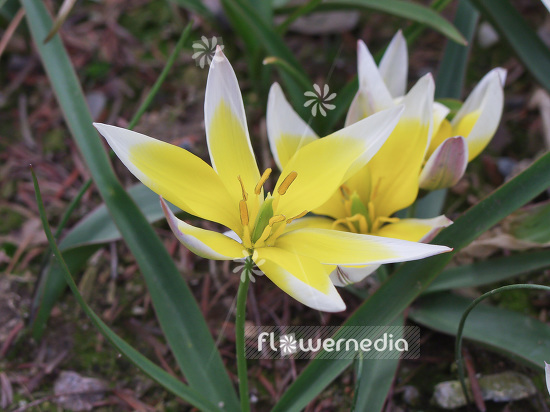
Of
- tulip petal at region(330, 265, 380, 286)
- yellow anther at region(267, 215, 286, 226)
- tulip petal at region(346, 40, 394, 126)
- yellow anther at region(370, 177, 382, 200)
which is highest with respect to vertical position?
tulip petal at region(346, 40, 394, 126)

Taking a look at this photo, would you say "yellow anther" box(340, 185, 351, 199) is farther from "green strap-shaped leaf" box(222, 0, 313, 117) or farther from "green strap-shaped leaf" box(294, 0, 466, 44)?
"green strap-shaped leaf" box(294, 0, 466, 44)

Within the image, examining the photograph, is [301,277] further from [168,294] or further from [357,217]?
[168,294]

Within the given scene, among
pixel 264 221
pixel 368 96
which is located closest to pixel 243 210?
pixel 264 221

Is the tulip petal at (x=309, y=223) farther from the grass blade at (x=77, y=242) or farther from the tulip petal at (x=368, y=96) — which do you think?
the grass blade at (x=77, y=242)

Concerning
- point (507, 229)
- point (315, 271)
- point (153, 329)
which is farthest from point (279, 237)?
point (507, 229)

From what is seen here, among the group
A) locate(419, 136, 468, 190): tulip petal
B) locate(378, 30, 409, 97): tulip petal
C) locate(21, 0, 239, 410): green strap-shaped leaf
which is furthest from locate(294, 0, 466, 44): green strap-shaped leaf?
locate(21, 0, 239, 410): green strap-shaped leaf

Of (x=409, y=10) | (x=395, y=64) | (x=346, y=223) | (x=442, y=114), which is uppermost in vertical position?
(x=409, y=10)

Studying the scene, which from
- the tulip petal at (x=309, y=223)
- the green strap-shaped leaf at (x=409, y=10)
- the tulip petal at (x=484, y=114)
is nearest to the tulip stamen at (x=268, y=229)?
the tulip petal at (x=309, y=223)
